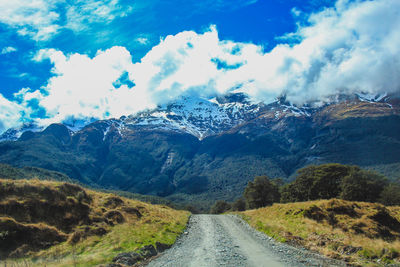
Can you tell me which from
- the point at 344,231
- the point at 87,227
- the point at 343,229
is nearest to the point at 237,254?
the point at 344,231

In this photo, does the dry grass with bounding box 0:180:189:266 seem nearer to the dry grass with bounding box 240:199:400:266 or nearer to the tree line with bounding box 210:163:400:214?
the dry grass with bounding box 240:199:400:266

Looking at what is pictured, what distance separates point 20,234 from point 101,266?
22.5 ft

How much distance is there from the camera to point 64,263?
45.6 ft

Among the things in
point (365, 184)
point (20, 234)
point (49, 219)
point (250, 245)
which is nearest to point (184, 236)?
point (250, 245)

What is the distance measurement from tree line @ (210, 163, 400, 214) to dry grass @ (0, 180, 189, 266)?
47802 mm

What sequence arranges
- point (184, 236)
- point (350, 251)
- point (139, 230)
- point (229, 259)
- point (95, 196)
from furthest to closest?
point (95, 196)
point (184, 236)
point (139, 230)
point (350, 251)
point (229, 259)

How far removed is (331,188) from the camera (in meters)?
67.5

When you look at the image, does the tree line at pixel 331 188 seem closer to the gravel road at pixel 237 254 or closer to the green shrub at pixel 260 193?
the green shrub at pixel 260 193

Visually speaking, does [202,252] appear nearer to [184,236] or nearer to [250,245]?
[250,245]

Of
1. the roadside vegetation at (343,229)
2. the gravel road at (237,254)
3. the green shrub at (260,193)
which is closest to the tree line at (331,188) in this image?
the green shrub at (260,193)

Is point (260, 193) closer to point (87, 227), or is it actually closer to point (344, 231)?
point (344, 231)

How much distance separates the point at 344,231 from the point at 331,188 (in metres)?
51.7

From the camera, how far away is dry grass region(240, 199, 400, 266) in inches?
624

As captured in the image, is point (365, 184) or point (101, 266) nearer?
point (101, 266)
